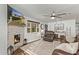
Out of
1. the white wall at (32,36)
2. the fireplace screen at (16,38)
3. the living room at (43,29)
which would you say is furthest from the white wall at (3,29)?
the white wall at (32,36)

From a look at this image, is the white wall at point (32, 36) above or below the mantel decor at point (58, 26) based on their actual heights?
below

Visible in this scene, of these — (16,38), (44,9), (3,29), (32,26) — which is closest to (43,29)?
(32,26)

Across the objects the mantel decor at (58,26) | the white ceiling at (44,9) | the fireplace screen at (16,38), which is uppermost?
the white ceiling at (44,9)

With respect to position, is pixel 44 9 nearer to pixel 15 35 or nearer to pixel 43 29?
pixel 43 29

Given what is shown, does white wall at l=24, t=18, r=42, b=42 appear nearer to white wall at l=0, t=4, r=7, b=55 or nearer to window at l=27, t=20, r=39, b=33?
window at l=27, t=20, r=39, b=33

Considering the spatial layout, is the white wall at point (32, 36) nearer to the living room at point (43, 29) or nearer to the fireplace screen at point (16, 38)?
the living room at point (43, 29)

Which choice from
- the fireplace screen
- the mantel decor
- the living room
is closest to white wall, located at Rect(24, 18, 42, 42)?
the living room

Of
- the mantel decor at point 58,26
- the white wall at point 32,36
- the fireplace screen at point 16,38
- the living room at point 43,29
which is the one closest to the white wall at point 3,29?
the living room at point 43,29

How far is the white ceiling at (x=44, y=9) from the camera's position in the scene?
198 centimetres

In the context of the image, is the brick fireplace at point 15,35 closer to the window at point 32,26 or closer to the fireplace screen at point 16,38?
the fireplace screen at point 16,38

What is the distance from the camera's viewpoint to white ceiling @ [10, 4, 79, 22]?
6.50 feet

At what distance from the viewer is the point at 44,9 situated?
2000 mm
